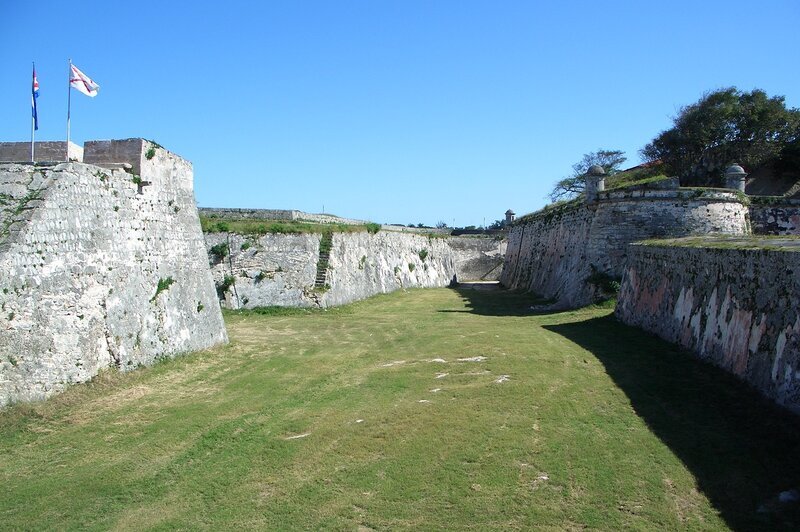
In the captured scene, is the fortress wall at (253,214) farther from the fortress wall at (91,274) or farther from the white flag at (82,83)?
the white flag at (82,83)

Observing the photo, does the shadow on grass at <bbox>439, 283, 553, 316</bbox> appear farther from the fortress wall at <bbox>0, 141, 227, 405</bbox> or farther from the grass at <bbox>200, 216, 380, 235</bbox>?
the fortress wall at <bbox>0, 141, 227, 405</bbox>

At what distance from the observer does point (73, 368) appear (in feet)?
28.8

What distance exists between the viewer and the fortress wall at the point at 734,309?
24.7ft

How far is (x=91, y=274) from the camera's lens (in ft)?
31.4

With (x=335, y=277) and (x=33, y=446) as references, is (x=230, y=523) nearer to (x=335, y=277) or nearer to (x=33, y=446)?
(x=33, y=446)

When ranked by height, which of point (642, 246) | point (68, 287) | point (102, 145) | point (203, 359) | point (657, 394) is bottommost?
point (203, 359)

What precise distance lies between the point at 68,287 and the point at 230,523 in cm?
554

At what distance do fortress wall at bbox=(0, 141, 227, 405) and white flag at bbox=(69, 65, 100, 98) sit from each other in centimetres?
143

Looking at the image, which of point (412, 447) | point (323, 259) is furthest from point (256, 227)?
point (412, 447)

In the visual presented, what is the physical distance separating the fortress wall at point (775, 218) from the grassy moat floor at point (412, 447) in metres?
11.2

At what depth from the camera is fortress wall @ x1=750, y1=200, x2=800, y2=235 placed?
774 inches

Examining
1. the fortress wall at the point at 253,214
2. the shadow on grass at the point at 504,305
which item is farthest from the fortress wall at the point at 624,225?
the fortress wall at the point at 253,214

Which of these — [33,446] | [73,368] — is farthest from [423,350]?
[33,446]

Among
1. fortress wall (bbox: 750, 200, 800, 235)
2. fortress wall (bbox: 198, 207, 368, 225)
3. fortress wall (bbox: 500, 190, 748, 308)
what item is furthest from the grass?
fortress wall (bbox: 750, 200, 800, 235)
